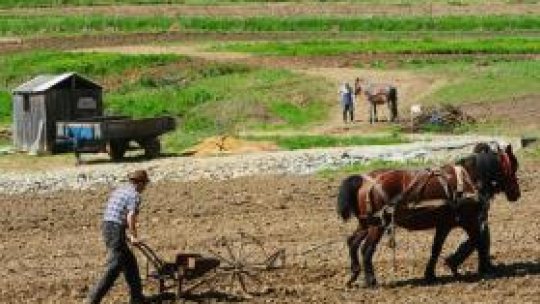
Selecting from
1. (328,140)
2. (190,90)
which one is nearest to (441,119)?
(328,140)

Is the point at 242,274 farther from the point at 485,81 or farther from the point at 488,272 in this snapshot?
the point at 485,81

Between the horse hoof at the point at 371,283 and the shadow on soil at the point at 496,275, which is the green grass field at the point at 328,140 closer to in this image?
the shadow on soil at the point at 496,275

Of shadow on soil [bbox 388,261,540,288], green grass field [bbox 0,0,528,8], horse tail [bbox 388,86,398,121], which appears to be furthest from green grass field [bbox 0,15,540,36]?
shadow on soil [bbox 388,261,540,288]

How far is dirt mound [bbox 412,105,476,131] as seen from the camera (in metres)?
41.2

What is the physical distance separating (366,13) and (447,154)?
174 ft

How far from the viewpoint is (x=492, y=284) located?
1775 centimetres

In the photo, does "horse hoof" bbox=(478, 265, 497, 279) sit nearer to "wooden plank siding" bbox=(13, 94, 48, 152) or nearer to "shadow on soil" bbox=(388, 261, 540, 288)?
"shadow on soil" bbox=(388, 261, 540, 288)

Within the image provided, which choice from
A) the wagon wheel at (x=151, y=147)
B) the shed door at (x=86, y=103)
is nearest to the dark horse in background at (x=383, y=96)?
the shed door at (x=86, y=103)

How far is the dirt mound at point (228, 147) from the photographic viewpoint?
3638 centimetres

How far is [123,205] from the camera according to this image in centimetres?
1645

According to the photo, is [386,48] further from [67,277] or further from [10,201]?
[67,277]

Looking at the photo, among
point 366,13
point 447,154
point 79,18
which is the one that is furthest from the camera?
point 366,13

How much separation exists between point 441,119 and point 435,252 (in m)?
23.8

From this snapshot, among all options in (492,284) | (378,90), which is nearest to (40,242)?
(492,284)
